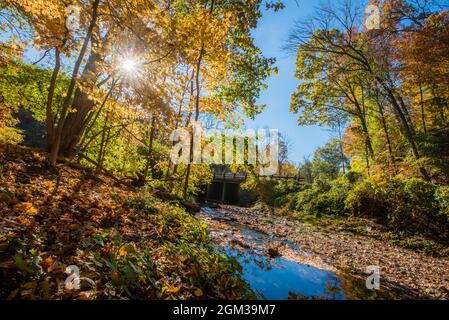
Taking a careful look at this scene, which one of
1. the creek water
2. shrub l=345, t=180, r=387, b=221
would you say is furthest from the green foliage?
the creek water

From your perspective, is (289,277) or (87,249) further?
(289,277)

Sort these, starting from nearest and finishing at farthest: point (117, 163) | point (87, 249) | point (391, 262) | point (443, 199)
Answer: point (87, 249)
point (391, 262)
point (443, 199)
point (117, 163)

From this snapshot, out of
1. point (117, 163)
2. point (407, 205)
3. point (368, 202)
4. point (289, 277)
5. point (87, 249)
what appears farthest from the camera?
point (368, 202)

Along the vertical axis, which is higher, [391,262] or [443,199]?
[443,199]

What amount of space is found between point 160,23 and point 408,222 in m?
12.8

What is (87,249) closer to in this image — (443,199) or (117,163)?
(117,163)

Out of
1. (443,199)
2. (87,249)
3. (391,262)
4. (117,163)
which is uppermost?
(117,163)

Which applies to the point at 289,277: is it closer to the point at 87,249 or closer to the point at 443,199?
the point at 87,249

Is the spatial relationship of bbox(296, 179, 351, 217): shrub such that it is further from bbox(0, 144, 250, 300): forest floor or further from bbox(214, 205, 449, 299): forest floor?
bbox(0, 144, 250, 300): forest floor

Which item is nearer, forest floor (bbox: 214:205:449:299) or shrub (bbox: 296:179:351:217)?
forest floor (bbox: 214:205:449:299)

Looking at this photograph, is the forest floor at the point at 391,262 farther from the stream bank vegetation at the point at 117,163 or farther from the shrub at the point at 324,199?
the shrub at the point at 324,199

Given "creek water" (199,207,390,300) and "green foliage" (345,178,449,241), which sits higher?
"green foliage" (345,178,449,241)

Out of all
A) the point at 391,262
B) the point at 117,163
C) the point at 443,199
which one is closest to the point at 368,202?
the point at 443,199
